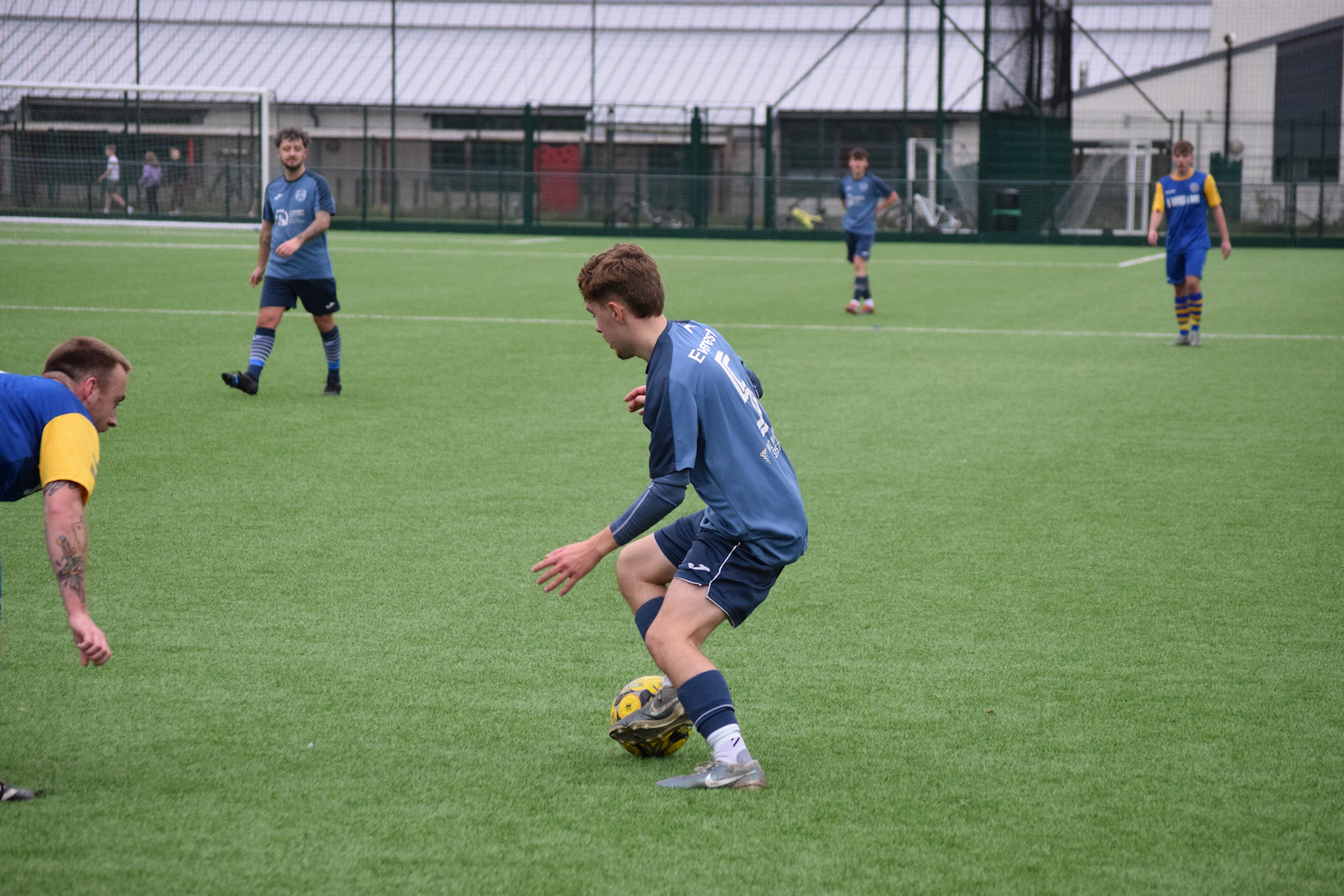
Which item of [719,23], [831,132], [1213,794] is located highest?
[719,23]

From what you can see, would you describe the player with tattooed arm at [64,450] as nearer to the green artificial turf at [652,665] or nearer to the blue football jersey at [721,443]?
the green artificial turf at [652,665]

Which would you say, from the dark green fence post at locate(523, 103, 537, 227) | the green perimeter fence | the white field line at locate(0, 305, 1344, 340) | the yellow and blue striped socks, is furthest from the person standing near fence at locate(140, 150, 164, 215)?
the yellow and blue striped socks

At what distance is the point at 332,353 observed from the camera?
1014 centimetres

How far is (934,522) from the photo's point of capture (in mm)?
6602

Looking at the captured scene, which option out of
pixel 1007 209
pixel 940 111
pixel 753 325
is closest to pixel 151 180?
pixel 940 111

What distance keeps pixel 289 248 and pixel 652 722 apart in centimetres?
698

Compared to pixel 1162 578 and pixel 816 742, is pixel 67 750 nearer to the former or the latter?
pixel 816 742

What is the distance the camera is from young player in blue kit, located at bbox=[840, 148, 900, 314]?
17.0m

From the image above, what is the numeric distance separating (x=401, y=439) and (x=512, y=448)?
73 cm

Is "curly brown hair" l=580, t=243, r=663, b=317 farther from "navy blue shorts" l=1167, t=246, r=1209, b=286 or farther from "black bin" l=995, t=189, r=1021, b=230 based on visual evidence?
"black bin" l=995, t=189, r=1021, b=230

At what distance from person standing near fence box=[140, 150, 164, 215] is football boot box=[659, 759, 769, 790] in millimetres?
26299

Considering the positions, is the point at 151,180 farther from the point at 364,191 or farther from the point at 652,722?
the point at 652,722

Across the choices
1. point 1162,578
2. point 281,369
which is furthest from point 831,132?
point 1162,578

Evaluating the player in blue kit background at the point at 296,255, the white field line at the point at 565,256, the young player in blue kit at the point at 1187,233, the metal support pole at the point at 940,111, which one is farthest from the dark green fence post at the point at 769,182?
the player in blue kit background at the point at 296,255
